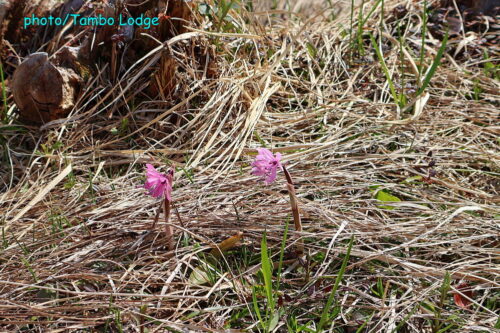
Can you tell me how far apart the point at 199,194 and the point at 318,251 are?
48 centimetres

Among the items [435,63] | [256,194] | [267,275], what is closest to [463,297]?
[267,275]

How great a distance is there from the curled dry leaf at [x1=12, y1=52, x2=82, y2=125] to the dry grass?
0.24 feet

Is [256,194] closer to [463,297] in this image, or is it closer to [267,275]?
[267,275]

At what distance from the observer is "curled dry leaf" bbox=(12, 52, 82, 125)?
94.3 inches

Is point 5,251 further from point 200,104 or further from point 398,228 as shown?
point 398,228

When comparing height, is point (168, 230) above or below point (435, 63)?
below

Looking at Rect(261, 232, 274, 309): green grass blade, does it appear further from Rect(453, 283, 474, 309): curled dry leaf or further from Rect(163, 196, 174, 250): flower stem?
Rect(453, 283, 474, 309): curled dry leaf

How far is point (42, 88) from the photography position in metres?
2.40

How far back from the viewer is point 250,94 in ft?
8.34

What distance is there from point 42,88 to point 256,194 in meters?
1.03

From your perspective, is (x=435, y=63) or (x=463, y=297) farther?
(x=435, y=63)

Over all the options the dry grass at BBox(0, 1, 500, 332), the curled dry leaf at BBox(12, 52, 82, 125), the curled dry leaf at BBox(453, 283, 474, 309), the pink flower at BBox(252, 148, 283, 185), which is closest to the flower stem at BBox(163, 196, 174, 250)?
the dry grass at BBox(0, 1, 500, 332)

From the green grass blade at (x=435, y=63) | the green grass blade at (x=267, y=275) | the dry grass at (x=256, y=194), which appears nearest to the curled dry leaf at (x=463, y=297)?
the dry grass at (x=256, y=194)

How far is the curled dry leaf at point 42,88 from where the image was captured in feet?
7.86
